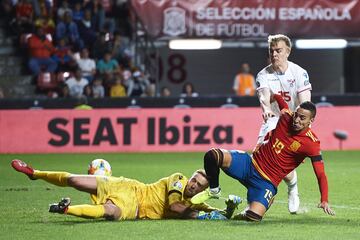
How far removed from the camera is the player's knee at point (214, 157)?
991 cm

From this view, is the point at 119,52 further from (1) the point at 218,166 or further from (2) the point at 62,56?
(1) the point at 218,166

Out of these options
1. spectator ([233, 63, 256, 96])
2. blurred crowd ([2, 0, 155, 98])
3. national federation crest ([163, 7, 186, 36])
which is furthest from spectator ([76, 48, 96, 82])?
spectator ([233, 63, 256, 96])

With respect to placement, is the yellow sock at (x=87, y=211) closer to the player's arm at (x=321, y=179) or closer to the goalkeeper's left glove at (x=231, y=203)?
the goalkeeper's left glove at (x=231, y=203)

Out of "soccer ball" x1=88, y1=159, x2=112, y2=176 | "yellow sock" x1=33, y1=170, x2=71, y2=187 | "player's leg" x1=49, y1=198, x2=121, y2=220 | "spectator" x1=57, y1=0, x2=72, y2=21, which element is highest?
"spectator" x1=57, y1=0, x2=72, y2=21

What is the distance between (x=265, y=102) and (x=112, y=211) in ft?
7.32

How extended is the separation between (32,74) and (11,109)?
3357 mm

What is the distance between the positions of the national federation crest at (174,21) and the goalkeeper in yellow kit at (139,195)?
46.8 feet

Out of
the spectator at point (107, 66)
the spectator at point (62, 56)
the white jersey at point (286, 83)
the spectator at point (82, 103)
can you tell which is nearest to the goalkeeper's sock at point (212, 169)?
the white jersey at point (286, 83)

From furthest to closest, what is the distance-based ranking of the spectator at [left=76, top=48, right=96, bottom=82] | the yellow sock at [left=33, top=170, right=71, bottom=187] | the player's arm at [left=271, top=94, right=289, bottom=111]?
the spectator at [left=76, top=48, right=96, bottom=82] < the player's arm at [left=271, top=94, right=289, bottom=111] < the yellow sock at [left=33, top=170, right=71, bottom=187]

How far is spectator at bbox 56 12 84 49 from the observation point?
24.5m

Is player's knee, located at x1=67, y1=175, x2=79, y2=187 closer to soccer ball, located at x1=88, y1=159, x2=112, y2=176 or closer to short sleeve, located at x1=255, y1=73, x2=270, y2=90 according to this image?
soccer ball, located at x1=88, y1=159, x2=112, y2=176

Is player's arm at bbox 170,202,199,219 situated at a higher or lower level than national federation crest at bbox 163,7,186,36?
lower

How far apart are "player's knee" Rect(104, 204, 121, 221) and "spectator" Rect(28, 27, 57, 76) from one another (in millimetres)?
14392

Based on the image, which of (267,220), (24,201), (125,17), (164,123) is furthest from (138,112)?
(267,220)
